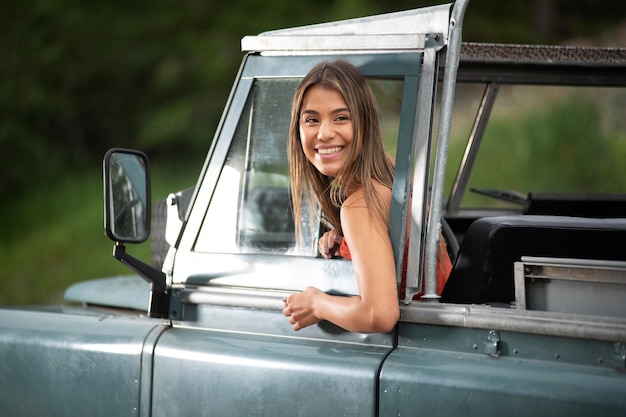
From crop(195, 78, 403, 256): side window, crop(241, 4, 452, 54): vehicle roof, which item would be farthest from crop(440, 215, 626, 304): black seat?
crop(241, 4, 452, 54): vehicle roof

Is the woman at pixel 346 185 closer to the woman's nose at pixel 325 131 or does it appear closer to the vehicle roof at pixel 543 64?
the woman's nose at pixel 325 131

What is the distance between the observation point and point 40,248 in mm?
13961

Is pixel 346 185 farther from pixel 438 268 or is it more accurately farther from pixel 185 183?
pixel 185 183

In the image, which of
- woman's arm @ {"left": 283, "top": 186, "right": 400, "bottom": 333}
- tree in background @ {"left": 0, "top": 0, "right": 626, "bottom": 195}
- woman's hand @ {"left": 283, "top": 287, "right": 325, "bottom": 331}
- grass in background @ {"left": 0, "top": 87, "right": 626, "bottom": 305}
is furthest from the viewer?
tree in background @ {"left": 0, "top": 0, "right": 626, "bottom": 195}

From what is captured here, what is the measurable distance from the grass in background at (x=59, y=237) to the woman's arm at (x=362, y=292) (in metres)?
8.87

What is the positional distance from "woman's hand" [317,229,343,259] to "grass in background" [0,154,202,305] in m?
8.76

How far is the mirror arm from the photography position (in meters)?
2.74

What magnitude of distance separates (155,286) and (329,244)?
57cm

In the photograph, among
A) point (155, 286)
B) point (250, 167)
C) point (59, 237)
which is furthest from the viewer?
point (59, 237)

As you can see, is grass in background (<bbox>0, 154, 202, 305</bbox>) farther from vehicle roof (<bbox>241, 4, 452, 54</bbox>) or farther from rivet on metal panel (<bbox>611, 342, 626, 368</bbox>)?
rivet on metal panel (<bbox>611, 342, 626, 368</bbox>)

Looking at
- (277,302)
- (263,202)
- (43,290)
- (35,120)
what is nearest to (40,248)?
(43,290)

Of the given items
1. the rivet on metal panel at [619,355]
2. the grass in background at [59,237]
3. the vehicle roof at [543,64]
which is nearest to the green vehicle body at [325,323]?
the rivet on metal panel at [619,355]

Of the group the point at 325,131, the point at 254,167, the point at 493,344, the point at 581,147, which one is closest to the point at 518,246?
the point at 493,344

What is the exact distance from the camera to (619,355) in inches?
82.9
